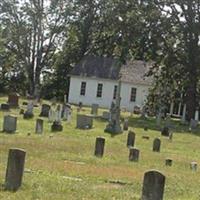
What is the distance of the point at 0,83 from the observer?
69.9 m

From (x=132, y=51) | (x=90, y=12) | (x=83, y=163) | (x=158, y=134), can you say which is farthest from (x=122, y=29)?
(x=83, y=163)

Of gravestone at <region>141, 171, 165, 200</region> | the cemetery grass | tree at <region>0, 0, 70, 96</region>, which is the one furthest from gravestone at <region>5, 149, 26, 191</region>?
tree at <region>0, 0, 70, 96</region>

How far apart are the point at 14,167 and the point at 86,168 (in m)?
4.54

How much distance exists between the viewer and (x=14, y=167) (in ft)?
37.2

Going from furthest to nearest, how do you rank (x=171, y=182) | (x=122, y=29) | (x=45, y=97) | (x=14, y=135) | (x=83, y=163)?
(x=45, y=97) < (x=122, y=29) < (x=14, y=135) < (x=83, y=163) < (x=171, y=182)

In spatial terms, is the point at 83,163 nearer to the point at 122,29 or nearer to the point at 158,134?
the point at 158,134

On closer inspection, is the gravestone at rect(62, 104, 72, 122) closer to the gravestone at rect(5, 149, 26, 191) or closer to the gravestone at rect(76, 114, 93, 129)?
the gravestone at rect(76, 114, 93, 129)

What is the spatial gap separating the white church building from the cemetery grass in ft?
127

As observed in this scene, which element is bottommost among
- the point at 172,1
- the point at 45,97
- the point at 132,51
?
the point at 45,97

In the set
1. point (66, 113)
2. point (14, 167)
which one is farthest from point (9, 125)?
point (14, 167)

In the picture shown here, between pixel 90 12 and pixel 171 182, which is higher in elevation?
pixel 90 12

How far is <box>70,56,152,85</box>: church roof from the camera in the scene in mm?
65938

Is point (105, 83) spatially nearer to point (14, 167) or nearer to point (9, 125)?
point (9, 125)

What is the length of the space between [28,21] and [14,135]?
44.9m
